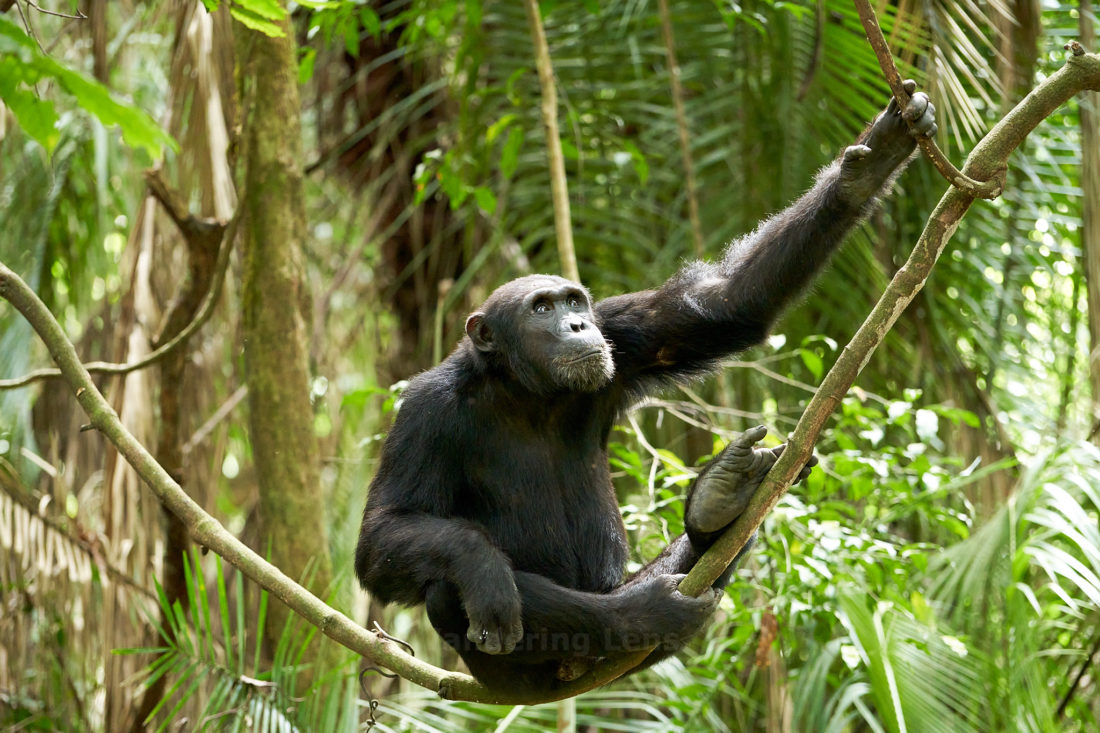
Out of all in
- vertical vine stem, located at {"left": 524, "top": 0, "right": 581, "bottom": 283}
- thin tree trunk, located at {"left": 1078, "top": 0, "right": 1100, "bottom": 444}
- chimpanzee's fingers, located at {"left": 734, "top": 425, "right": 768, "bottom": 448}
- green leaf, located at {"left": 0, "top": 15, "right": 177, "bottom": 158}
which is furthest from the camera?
vertical vine stem, located at {"left": 524, "top": 0, "right": 581, "bottom": 283}

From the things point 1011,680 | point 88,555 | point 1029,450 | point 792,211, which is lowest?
point 1011,680

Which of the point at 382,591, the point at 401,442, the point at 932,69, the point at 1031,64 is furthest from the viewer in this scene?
the point at 1031,64

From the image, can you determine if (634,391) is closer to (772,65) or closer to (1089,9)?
(1089,9)

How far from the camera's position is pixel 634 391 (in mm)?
5297

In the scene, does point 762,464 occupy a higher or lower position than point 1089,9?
lower

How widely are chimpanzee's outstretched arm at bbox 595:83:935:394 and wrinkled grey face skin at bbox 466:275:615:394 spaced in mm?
251

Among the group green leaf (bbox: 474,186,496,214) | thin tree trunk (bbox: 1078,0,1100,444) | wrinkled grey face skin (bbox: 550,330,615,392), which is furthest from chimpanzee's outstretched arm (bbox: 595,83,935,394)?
green leaf (bbox: 474,186,496,214)

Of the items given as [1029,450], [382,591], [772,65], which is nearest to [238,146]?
[382,591]

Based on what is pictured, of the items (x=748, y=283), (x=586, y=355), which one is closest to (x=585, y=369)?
(x=586, y=355)

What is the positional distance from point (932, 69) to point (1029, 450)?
4.48 m

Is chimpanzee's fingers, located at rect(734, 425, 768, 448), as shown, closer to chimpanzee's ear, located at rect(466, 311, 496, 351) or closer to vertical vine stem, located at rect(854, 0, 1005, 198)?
vertical vine stem, located at rect(854, 0, 1005, 198)

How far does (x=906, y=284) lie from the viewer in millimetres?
3570

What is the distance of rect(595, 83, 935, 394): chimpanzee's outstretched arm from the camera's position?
426 cm

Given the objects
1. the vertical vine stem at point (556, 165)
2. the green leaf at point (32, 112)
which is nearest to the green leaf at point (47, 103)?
the green leaf at point (32, 112)
